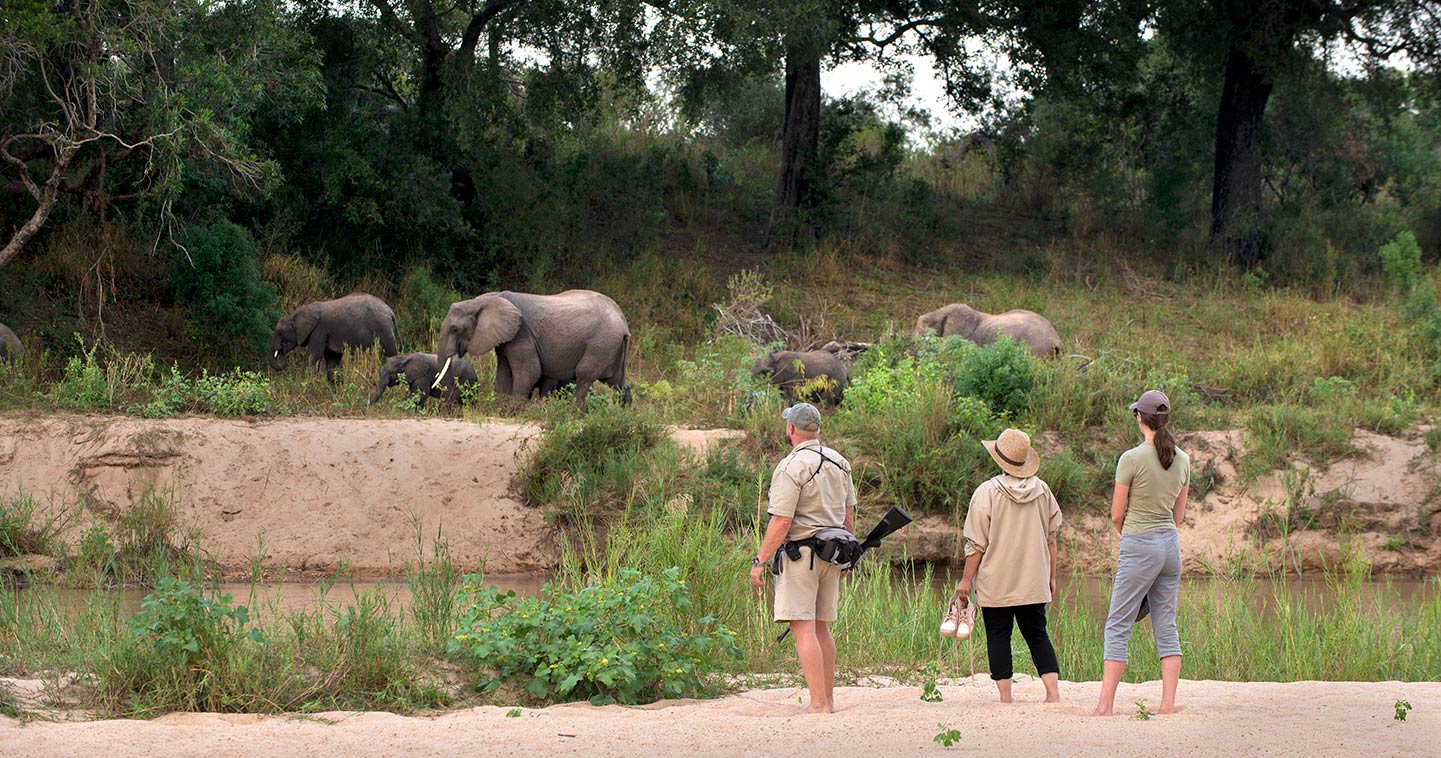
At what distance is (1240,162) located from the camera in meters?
26.3

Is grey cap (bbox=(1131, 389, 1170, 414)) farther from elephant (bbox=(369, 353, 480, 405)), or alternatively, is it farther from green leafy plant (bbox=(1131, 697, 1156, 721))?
elephant (bbox=(369, 353, 480, 405))

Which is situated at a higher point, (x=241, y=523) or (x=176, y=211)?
(x=176, y=211)

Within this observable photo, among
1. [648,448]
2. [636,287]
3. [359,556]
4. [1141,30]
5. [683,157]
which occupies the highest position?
[1141,30]

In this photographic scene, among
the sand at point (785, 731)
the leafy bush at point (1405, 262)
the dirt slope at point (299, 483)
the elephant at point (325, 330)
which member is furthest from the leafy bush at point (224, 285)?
the leafy bush at point (1405, 262)

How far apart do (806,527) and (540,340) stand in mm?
9574

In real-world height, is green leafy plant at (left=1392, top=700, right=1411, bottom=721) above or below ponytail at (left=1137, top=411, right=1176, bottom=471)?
below

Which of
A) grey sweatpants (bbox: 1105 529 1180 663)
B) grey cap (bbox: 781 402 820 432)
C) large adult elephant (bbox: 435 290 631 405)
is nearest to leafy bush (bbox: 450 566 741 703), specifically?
grey cap (bbox: 781 402 820 432)

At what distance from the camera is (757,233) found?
27.4 m

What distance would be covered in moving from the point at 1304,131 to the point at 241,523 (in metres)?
23.7

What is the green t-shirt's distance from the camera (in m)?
7.11

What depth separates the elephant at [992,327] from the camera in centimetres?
1881

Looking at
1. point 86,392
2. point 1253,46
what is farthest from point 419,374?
point 1253,46

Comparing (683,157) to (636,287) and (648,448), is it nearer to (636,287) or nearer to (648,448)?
(636,287)

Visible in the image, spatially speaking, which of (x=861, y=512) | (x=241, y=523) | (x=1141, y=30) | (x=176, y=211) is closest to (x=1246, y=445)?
(x=861, y=512)
